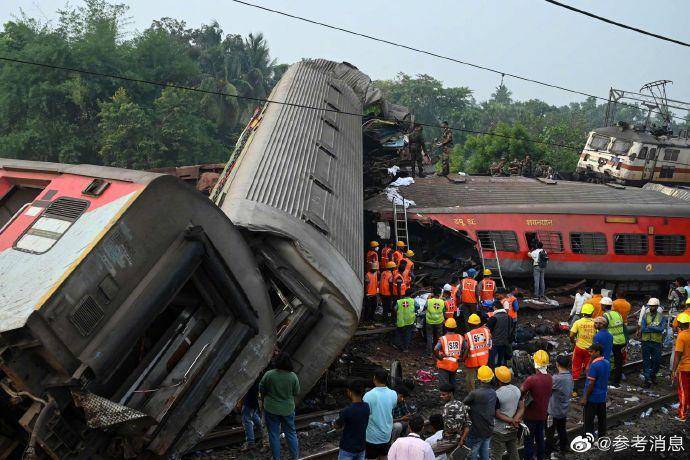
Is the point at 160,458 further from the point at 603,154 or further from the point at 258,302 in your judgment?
the point at 603,154

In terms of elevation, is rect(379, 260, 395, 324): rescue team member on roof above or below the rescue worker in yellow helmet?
above

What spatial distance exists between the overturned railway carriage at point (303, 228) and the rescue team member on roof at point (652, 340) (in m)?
4.41

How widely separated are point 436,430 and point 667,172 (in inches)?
796

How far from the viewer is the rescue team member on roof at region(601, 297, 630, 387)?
10.5m

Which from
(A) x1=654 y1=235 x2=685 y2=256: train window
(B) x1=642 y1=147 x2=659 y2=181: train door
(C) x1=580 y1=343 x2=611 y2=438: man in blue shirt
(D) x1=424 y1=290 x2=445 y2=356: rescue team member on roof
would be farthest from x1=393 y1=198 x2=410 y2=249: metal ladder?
(B) x1=642 y1=147 x2=659 y2=181: train door

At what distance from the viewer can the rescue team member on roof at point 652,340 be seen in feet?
35.2

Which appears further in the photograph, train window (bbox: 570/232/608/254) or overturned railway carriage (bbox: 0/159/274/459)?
train window (bbox: 570/232/608/254)

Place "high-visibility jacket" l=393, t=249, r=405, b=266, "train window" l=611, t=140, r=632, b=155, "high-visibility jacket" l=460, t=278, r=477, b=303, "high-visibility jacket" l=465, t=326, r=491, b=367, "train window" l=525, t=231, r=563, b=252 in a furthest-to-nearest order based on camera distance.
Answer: "train window" l=611, t=140, r=632, b=155, "train window" l=525, t=231, r=563, b=252, "high-visibility jacket" l=393, t=249, r=405, b=266, "high-visibility jacket" l=460, t=278, r=477, b=303, "high-visibility jacket" l=465, t=326, r=491, b=367

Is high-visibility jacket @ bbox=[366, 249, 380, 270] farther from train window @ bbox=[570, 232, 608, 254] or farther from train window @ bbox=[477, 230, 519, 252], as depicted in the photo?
train window @ bbox=[570, 232, 608, 254]

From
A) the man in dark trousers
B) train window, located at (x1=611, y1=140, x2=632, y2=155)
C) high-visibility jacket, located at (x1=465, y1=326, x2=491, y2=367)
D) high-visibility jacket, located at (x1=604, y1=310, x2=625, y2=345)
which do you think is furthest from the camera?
train window, located at (x1=611, y1=140, x2=632, y2=155)

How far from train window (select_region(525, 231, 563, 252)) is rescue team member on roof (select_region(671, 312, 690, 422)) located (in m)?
6.15

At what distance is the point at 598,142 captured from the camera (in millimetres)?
A: 24797

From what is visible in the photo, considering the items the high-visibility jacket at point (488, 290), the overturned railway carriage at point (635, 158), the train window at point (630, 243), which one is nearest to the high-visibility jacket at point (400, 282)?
the high-visibility jacket at point (488, 290)

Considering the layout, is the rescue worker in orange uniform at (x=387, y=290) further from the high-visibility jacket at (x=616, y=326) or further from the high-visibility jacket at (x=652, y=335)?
the high-visibility jacket at (x=652, y=335)
